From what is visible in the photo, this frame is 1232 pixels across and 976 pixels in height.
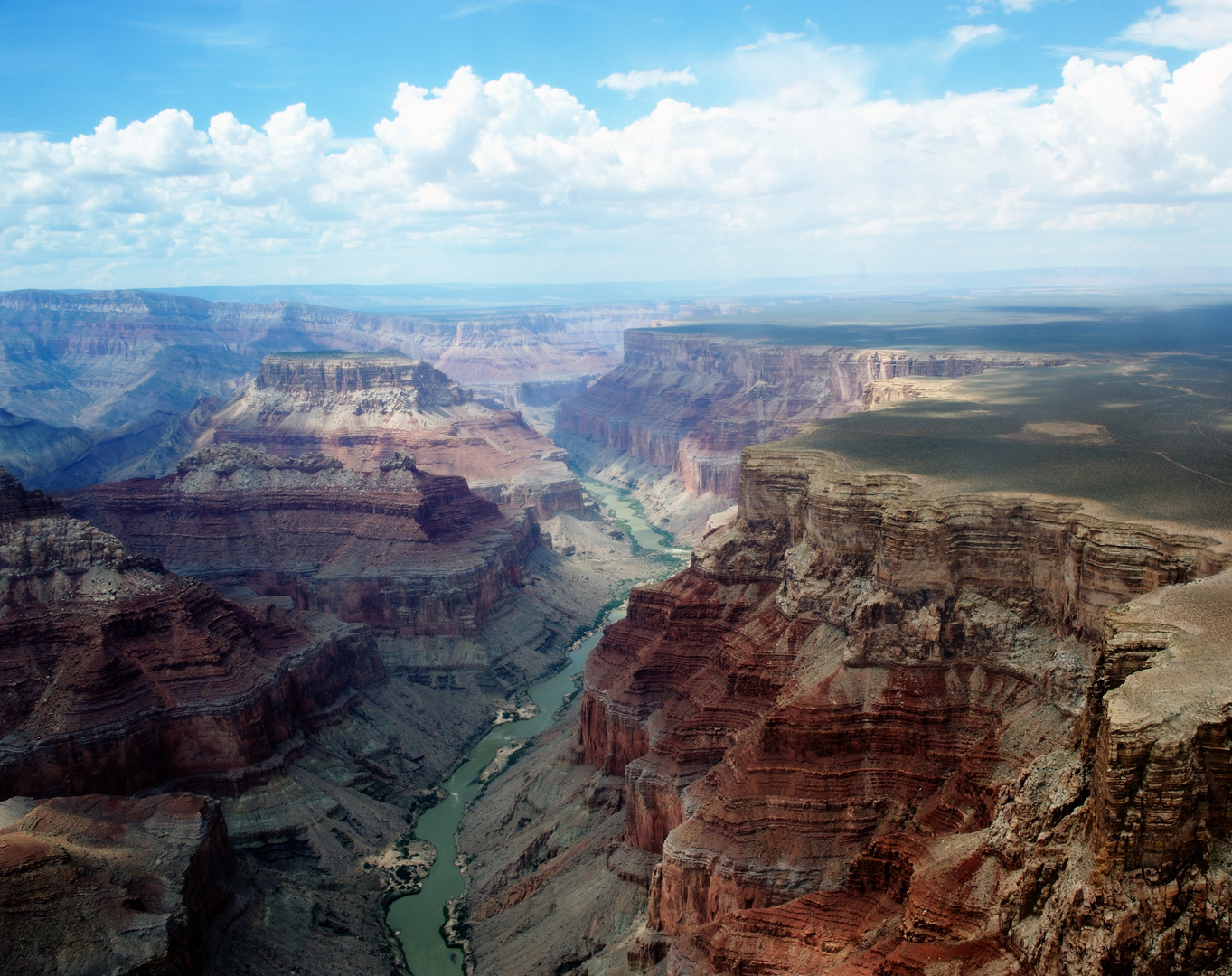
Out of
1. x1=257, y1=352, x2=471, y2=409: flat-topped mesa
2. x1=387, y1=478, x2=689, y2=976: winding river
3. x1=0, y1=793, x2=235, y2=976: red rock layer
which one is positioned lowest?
x1=387, y1=478, x2=689, y2=976: winding river

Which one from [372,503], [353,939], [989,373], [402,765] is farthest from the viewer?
[989,373]

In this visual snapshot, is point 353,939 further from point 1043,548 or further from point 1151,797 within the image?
point 1151,797

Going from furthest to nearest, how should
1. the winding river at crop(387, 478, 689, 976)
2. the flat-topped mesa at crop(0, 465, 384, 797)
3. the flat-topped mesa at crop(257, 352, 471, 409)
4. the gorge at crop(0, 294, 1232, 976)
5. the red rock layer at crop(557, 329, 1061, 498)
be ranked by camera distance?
the flat-topped mesa at crop(257, 352, 471, 409) → the red rock layer at crop(557, 329, 1061, 498) → the flat-topped mesa at crop(0, 465, 384, 797) → the winding river at crop(387, 478, 689, 976) → the gorge at crop(0, 294, 1232, 976)

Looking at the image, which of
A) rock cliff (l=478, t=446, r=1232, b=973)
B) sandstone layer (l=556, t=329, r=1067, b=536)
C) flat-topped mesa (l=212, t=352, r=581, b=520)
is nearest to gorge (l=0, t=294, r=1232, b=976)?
rock cliff (l=478, t=446, r=1232, b=973)

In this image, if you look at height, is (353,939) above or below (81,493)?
below

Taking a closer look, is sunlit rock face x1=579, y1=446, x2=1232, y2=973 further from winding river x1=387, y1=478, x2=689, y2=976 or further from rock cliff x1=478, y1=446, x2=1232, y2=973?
winding river x1=387, y1=478, x2=689, y2=976

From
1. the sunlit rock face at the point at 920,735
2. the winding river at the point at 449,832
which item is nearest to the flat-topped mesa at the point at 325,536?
the winding river at the point at 449,832

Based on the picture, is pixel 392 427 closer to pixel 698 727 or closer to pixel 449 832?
pixel 449 832

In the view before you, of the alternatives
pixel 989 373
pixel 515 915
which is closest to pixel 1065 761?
pixel 515 915
